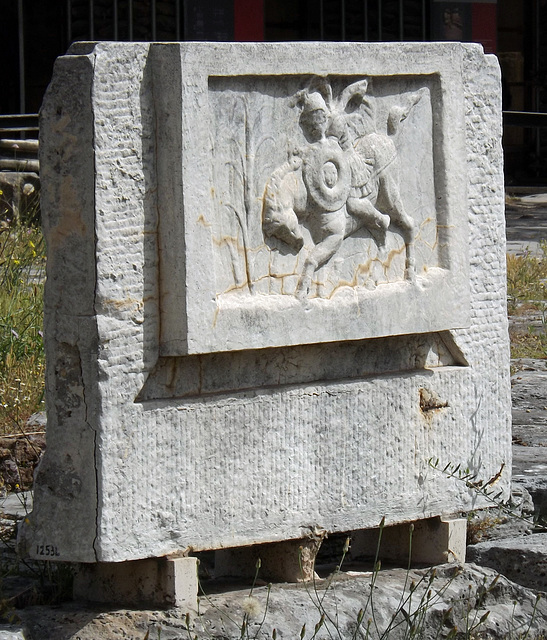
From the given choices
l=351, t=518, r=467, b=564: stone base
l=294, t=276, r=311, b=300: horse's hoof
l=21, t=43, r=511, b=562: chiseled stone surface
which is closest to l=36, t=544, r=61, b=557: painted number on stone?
l=21, t=43, r=511, b=562: chiseled stone surface

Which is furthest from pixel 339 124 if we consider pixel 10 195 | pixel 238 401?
pixel 10 195

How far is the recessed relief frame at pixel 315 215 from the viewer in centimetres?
307

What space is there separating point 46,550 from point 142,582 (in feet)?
0.83

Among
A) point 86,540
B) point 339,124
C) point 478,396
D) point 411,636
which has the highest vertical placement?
point 339,124

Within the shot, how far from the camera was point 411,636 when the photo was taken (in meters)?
3.10

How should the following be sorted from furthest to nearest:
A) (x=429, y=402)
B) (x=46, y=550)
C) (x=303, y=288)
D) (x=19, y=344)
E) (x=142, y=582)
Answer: (x=19, y=344), (x=429, y=402), (x=303, y=288), (x=142, y=582), (x=46, y=550)

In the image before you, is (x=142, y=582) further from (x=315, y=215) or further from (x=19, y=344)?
(x=19, y=344)

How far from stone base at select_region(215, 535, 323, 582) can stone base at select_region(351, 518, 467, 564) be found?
0.30m

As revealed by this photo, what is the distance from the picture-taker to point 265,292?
322 centimetres

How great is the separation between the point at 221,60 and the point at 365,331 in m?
0.78

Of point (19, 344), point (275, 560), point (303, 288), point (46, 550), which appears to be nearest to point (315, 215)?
point (303, 288)

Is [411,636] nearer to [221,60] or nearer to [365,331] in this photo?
[365,331]

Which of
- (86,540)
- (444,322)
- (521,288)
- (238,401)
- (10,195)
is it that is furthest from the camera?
(10,195)

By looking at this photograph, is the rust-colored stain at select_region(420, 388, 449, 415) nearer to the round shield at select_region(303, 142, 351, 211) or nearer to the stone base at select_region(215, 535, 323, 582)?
the stone base at select_region(215, 535, 323, 582)
